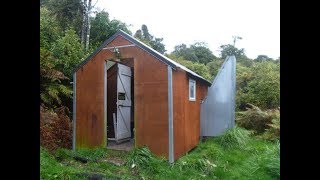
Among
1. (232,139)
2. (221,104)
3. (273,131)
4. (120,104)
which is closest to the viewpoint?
(120,104)

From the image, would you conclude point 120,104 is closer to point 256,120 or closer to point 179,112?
point 179,112

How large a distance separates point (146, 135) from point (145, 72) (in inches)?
65.4

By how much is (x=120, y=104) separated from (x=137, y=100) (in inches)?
47.3

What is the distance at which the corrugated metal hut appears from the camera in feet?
24.5

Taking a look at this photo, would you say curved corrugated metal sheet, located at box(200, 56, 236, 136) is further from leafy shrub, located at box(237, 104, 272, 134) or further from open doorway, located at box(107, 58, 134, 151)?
open doorway, located at box(107, 58, 134, 151)

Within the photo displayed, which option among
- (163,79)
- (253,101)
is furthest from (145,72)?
(253,101)

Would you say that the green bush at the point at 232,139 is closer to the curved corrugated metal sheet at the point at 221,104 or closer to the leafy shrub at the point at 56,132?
the curved corrugated metal sheet at the point at 221,104

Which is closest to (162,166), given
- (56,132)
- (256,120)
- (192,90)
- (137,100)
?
(137,100)

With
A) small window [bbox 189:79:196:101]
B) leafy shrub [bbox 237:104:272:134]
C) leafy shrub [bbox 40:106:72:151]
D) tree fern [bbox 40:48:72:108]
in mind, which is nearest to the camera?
leafy shrub [bbox 40:106:72:151]

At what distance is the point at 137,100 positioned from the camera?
785 centimetres

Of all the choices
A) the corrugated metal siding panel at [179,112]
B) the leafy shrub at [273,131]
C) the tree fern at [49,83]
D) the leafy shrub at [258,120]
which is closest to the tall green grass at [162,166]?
the corrugated metal siding panel at [179,112]

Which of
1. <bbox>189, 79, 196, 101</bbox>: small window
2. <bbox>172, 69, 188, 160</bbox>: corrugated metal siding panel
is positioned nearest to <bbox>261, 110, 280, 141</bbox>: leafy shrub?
<bbox>189, 79, 196, 101</bbox>: small window
